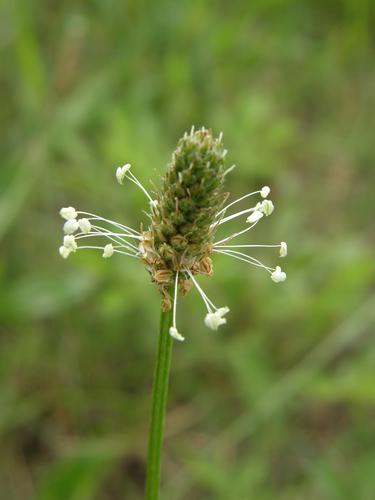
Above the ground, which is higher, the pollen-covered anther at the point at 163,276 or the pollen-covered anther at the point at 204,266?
the pollen-covered anther at the point at 204,266

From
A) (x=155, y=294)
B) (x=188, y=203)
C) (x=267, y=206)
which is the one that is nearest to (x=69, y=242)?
(x=188, y=203)

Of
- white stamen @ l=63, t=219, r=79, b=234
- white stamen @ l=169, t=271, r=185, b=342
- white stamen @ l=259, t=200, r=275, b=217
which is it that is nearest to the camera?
white stamen @ l=169, t=271, r=185, b=342

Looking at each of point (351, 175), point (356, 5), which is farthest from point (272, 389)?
point (356, 5)

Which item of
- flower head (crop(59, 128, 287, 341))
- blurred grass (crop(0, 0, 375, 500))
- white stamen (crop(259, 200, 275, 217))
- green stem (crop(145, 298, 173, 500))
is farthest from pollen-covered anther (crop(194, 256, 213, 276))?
Result: blurred grass (crop(0, 0, 375, 500))

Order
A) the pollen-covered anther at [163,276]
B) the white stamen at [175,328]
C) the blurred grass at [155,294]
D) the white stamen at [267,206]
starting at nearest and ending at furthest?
the white stamen at [175,328] → the pollen-covered anther at [163,276] → the white stamen at [267,206] → the blurred grass at [155,294]

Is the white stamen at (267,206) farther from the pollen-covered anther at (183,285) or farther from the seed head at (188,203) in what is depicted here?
the pollen-covered anther at (183,285)

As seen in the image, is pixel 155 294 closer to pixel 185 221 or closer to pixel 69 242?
pixel 69 242

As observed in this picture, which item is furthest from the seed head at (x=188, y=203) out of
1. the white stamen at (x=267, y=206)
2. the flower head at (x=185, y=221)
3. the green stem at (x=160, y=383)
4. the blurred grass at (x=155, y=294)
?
the blurred grass at (x=155, y=294)

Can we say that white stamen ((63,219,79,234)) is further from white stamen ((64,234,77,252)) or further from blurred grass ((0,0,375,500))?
blurred grass ((0,0,375,500))

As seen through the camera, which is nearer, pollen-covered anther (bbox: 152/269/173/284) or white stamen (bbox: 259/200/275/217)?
pollen-covered anther (bbox: 152/269/173/284)

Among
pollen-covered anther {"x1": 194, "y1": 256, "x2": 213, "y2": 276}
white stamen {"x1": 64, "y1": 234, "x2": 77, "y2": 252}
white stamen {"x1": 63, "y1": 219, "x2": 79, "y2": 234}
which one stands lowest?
pollen-covered anther {"x1": 194, "y1": 256, "x2": 213, "y2": 276}
